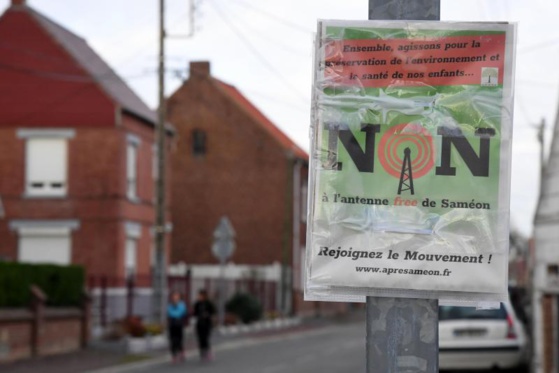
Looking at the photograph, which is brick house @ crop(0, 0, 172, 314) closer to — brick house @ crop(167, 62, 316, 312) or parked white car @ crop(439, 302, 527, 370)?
brick house @ crop(167, 62, 316, 312)

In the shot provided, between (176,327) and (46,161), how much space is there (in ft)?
47.9

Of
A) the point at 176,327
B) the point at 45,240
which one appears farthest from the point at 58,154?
the point at 176,327

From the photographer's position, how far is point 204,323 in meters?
29.1

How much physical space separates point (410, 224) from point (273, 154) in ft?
188

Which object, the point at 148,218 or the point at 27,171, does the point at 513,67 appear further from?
the point at 148,218

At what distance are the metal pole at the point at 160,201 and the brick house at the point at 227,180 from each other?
2586 centimetres

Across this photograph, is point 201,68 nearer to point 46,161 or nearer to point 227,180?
point 227,180

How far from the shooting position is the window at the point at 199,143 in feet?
202

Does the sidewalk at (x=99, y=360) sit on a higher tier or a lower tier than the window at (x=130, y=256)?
lower

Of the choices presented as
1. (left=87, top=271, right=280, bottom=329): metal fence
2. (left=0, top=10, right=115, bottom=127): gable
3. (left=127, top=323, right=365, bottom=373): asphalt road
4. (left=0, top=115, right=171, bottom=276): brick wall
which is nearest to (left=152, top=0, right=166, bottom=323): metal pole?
(left=87, top=271, right=280, bottom=329): metal fence

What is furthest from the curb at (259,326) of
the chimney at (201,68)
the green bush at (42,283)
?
the chimney at (201,68)

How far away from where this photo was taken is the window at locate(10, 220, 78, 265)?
41.1 metres

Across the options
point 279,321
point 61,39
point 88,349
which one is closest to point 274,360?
point 88,349

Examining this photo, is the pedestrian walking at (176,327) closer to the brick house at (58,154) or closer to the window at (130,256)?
the brick house at (58,154)
